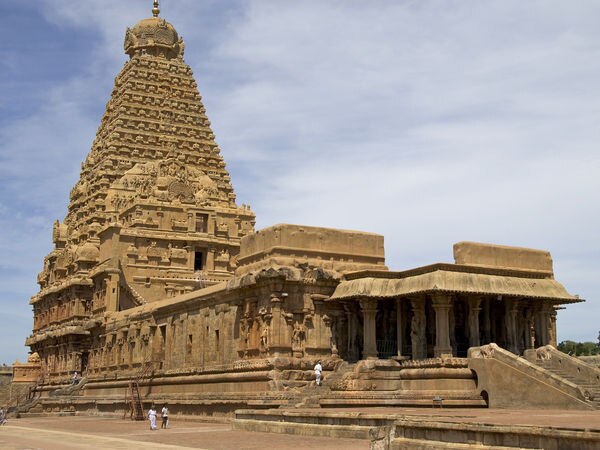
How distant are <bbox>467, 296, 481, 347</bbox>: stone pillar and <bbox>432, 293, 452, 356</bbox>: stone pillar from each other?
123 centimetres

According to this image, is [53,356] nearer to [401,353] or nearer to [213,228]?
[213,228]

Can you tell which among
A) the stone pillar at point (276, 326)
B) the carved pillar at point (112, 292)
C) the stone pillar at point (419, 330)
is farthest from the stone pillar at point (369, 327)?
the carved pillar at point (112, 292)

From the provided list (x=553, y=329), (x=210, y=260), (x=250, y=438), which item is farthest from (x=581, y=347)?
(x=250, y=438)

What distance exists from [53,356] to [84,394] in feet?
36.5

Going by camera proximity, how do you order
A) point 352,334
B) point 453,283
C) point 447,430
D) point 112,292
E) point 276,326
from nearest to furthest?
point 447,430
point 453,283
point 276,326
point 352,334
point 112,292

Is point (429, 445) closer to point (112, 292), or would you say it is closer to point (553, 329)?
point (553, 329)

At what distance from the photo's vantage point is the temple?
103 ft

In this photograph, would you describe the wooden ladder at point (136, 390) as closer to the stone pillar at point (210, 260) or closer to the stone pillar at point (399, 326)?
the stone pillar at point (210, 260)

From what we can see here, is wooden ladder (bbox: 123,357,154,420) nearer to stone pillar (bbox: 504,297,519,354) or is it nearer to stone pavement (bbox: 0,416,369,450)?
stone pavement (bbox: 0,416,369,450)

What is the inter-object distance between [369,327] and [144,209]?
31.7 meters

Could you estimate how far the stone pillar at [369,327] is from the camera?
3378 centimetres

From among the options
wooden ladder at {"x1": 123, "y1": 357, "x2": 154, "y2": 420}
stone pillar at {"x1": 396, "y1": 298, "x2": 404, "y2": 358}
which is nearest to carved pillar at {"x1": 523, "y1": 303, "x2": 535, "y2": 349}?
stone pillar at {"x1": 396, "y1": 298, "x2": 404, "y2": 358}

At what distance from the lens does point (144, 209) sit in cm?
6159

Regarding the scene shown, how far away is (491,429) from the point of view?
52.5 feet
